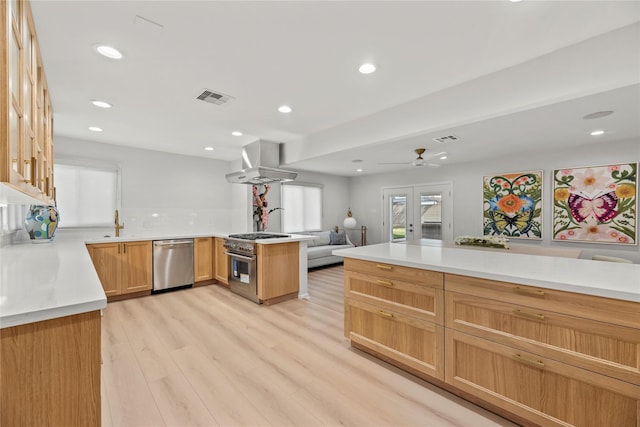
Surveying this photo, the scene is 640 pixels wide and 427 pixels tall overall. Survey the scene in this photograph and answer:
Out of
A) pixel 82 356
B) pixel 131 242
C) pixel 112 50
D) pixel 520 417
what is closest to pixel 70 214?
pixel 131 242

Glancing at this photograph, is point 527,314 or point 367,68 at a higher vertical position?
point 367,68

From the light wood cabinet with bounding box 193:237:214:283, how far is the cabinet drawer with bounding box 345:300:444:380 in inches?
121

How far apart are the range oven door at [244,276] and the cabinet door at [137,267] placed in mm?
1134

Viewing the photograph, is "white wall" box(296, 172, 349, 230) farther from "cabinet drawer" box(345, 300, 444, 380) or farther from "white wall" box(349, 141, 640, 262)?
"cabinet drawer" box(345, 300, 444, 380)

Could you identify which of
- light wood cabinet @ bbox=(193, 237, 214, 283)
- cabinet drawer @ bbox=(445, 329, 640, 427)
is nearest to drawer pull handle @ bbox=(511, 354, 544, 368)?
cabinet drawer @ bbox=(445, 329, 640, 427)

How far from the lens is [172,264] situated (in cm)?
424

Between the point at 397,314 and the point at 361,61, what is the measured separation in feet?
6.60

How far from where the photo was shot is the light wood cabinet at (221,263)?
14.3 feet

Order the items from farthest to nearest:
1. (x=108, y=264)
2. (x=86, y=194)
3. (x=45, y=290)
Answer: (x=86, y=194) → (x=108, y=264) → (x=45, y=290)

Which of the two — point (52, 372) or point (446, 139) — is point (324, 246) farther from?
point (52, 372)

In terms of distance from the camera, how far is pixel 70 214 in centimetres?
411

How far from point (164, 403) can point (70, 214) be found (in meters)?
3.80

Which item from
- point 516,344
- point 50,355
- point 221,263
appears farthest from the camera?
point 221,263

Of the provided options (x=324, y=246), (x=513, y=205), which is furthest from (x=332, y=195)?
(x=513, y=205)
